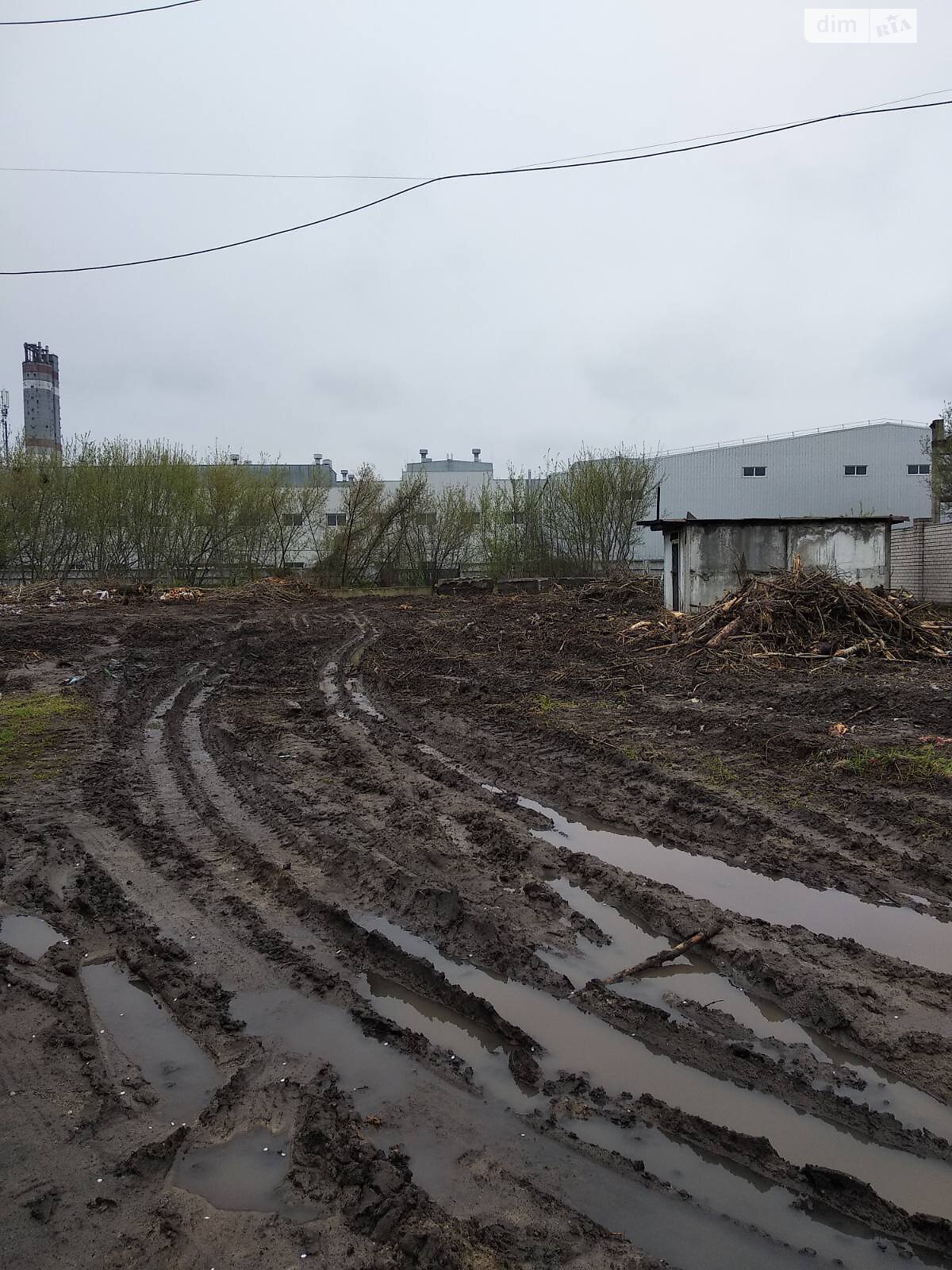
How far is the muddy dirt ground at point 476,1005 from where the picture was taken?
7.95 ft

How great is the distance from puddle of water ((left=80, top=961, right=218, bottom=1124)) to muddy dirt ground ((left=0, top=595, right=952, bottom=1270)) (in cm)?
1

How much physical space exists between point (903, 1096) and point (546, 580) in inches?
1152

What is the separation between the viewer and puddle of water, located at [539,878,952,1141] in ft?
9.75

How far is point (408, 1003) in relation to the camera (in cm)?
368

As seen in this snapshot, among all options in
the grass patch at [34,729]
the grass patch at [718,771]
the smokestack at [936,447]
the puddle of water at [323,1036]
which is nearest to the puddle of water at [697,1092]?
the puddle of water at [323,1036]

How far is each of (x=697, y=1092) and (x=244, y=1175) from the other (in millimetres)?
1664

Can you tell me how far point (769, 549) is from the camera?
16984 millimetres

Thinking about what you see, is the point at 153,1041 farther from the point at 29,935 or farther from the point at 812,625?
the point at 812,625

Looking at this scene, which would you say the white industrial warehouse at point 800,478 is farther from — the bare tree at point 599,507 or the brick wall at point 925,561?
the brick wall at point 925,561

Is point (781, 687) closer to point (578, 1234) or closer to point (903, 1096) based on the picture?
point (903, 1096)

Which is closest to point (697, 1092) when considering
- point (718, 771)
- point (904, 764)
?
point (718, 771)

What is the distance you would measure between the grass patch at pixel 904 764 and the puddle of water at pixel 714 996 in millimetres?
3267

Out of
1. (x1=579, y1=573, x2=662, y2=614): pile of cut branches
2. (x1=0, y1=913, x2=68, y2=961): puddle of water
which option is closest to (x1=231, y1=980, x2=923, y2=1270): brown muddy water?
(x1=0, y1=913, x2=68, y2=961): puddle of water

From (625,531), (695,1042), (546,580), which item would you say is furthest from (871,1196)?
(625,531)
